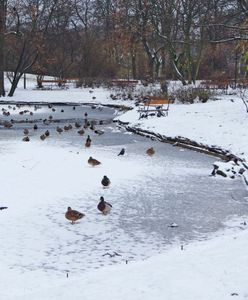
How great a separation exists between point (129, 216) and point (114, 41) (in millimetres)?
52728

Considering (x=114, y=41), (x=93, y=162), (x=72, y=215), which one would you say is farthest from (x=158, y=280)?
(x=114, y=41)

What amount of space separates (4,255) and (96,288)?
6.64ft

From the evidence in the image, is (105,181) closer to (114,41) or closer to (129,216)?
(129,216)

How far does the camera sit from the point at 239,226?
8391 millimetres

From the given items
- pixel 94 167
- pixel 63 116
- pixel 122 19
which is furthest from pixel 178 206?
pixel 122 19

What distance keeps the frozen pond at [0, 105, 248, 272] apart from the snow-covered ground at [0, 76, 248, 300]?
26mm

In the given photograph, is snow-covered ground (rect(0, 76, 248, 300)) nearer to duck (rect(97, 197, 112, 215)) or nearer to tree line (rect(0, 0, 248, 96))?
duck (rect(97, 197, 112, 215))

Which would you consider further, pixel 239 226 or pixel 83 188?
pixel 83 188

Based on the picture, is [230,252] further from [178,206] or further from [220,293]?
[178,206]

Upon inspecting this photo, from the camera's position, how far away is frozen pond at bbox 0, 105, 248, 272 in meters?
7.12

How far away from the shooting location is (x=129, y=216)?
9.02 meters

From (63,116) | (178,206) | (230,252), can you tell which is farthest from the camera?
(63,116)

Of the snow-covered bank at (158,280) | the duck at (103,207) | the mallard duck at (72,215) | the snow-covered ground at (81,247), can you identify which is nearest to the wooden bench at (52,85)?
the snow-covered ground at (81,247)

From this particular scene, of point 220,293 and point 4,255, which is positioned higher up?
point 220,293
